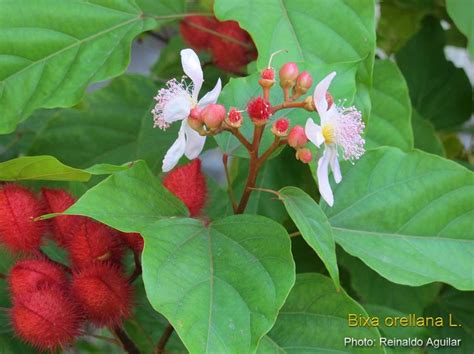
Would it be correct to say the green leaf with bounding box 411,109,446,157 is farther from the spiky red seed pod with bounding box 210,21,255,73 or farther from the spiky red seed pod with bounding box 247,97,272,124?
the spiky red seed pod with bounding box 247,97,272,124

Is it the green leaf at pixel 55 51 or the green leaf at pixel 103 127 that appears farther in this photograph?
the green leaf at pixel 103 127

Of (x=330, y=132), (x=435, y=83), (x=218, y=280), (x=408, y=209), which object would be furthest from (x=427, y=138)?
Result: (x=218, y=280)

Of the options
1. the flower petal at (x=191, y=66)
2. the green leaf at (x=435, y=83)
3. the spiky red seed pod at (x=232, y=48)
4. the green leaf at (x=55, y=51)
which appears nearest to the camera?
the flower petal at (x=191, y=66)

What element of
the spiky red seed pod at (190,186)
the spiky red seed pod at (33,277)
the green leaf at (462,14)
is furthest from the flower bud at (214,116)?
the green leaf at (462,14)

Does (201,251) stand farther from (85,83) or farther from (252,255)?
(85,83)

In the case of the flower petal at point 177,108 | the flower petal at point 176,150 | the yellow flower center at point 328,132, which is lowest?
the flower petal at point 176,150

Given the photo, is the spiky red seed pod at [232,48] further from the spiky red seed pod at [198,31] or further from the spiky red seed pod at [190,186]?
the spiky red seed pod at [190,186]
